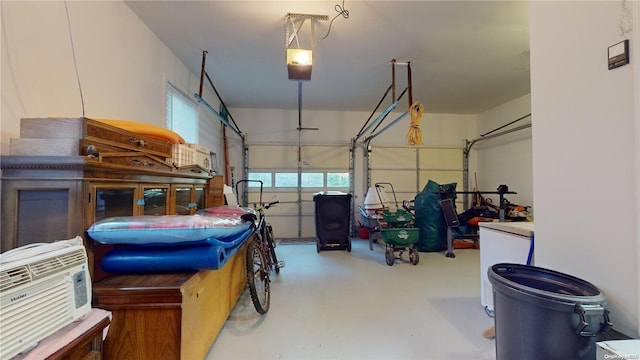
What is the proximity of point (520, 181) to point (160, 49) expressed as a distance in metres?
6.74

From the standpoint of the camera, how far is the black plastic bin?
4414mm

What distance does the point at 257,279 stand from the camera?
7.37ft

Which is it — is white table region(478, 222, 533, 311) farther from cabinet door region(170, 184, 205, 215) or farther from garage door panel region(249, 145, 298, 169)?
garage door panel region(249, 145, 298, 169)

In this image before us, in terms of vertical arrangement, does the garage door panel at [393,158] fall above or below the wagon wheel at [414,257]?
above

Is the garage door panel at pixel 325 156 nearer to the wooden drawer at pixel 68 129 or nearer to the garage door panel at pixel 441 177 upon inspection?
the garage door panel at pixel 441 177

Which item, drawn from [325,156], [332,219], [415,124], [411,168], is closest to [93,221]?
[415,124]

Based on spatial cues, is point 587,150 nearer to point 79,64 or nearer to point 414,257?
point 414,257

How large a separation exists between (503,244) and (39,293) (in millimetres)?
2665

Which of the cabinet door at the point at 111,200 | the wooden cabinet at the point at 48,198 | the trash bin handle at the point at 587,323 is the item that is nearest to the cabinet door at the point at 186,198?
the cabinet door at the point at 111,200

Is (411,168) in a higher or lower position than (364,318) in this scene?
higher

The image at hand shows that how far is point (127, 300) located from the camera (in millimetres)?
1170

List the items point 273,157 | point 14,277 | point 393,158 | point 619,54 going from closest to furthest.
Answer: point 14,277, point 619,54, point 273,157, point 393,158

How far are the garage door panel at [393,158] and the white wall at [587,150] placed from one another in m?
4.57

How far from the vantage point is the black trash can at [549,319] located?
34.0 inches
